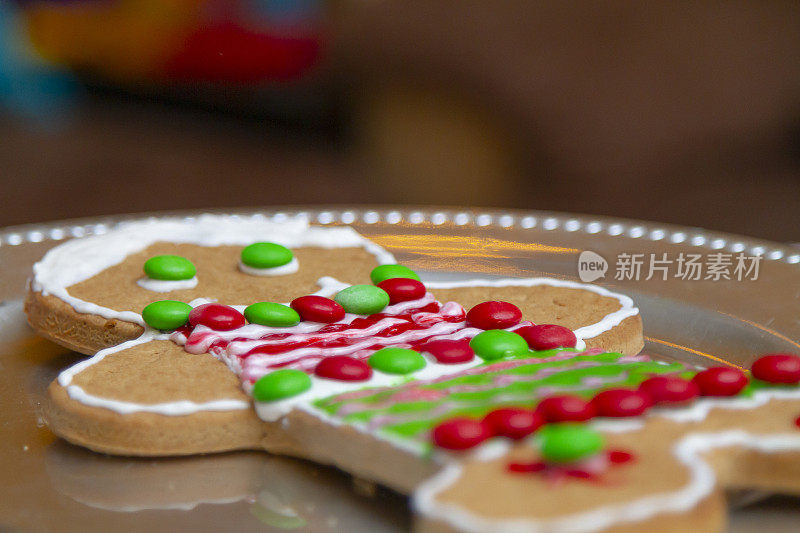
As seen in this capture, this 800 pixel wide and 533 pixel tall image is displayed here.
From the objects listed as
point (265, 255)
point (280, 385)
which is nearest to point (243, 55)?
point (265, 255)

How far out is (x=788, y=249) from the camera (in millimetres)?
2453

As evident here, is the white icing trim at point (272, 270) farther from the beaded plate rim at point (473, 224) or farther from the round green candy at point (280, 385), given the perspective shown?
the round green candy at point (280, 385)

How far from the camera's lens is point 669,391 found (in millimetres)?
1402

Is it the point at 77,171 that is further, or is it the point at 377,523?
the point at 77,171

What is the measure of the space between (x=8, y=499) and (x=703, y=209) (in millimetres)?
3460

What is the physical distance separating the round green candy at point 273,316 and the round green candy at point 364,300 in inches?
4.0

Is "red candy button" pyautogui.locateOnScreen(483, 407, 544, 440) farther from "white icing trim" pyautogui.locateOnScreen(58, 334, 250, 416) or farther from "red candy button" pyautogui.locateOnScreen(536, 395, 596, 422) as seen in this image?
"white icing trim" pyautogui.locateOnScreen(58, 334, 250, 416)

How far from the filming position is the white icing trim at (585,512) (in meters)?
1.08

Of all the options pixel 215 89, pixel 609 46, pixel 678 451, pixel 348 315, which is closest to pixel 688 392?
pixel 678 451

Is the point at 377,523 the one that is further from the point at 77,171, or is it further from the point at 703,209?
the point at 77,171

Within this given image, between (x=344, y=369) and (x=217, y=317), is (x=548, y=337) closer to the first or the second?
(x=344, y=369)

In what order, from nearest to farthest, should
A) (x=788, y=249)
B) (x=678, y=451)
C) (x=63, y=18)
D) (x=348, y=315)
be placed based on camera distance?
(x=678, y=451), (x=348, y=315), (x=788, y=249), (x=63, y=18)

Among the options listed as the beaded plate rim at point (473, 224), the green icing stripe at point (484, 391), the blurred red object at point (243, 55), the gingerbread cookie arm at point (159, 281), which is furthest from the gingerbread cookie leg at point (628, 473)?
the blurred red object at point (243, 55)

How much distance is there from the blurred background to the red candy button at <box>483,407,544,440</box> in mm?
2852
